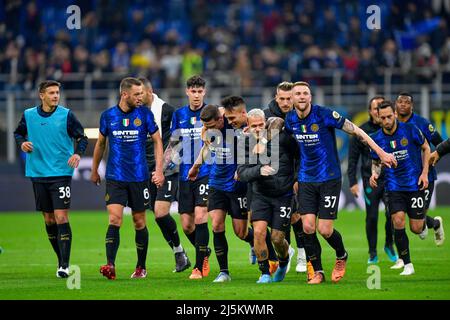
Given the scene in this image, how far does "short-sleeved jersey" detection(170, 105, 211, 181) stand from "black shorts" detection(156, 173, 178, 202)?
0.38 m

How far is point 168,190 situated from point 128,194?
1214 millimetres

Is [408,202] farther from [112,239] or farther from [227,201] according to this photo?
[112,239]

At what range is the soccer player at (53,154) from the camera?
536 inches

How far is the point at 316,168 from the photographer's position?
487 inches

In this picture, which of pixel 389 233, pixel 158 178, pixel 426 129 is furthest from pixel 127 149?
pixel 389 233

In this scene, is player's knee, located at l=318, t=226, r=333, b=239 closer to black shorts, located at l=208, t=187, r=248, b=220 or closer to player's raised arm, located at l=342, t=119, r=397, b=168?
player's raised arm, located at l=342, t=119, r=397, b=168

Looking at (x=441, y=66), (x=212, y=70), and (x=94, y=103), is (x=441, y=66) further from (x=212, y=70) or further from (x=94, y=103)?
(x=94, y=103)

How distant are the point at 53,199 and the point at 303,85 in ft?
11.8

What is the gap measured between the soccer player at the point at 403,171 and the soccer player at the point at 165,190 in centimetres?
281

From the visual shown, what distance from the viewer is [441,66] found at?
27656 mm

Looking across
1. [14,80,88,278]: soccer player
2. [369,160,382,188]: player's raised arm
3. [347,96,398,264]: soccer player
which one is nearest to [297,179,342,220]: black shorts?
[369,160,382,188]: player's raised arm

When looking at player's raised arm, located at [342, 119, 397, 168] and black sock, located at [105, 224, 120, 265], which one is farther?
black sock, located at [105, 224, 120, 265]

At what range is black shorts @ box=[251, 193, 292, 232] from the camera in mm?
12336

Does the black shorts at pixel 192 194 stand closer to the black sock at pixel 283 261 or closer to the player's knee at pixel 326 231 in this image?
the black sock at pixel 283 261
